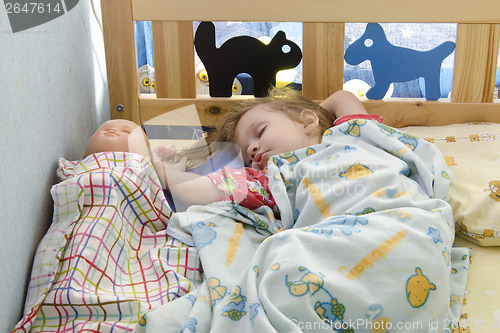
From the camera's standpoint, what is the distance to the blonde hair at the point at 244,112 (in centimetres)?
140

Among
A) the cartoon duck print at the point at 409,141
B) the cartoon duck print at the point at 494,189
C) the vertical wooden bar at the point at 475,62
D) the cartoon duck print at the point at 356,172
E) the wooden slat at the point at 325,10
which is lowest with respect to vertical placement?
the cartoon duck print at the point at 494,189

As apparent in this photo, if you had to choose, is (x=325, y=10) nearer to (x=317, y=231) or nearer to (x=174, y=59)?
(x=174, y=59)

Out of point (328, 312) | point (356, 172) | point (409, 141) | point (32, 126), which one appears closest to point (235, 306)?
point (328, 312)

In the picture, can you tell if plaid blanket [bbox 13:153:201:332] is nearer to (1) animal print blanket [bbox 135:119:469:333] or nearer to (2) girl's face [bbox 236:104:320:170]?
(1) animal print blanket [bbox 135:119:469:333]

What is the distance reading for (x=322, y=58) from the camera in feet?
4.97

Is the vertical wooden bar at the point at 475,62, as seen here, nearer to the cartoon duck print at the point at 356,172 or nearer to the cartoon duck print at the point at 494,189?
the cartoon duck print at the point at 494,189

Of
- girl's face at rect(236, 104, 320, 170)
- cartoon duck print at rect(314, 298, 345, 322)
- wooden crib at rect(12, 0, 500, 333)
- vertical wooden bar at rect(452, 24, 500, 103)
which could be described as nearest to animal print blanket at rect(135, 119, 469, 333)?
cartoon duck print at rect(314, 298, 345, 322)

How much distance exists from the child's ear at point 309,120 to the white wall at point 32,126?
0.58 m

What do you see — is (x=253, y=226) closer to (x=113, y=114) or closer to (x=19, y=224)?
(x=19, y=224)

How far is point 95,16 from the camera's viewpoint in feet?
5.00

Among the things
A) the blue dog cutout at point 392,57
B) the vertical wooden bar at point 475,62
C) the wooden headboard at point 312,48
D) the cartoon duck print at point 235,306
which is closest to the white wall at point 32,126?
the wooden headboard at point 312,48

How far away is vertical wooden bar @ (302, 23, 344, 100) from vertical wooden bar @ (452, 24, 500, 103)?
1.11ft

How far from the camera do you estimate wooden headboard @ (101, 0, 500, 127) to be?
4.85ft

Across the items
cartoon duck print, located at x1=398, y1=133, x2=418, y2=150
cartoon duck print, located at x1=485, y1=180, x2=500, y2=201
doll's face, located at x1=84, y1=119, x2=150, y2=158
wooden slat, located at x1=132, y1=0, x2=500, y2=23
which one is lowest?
cartoon duck print, located at x1=485, y1=180, x2=500, y2=201
